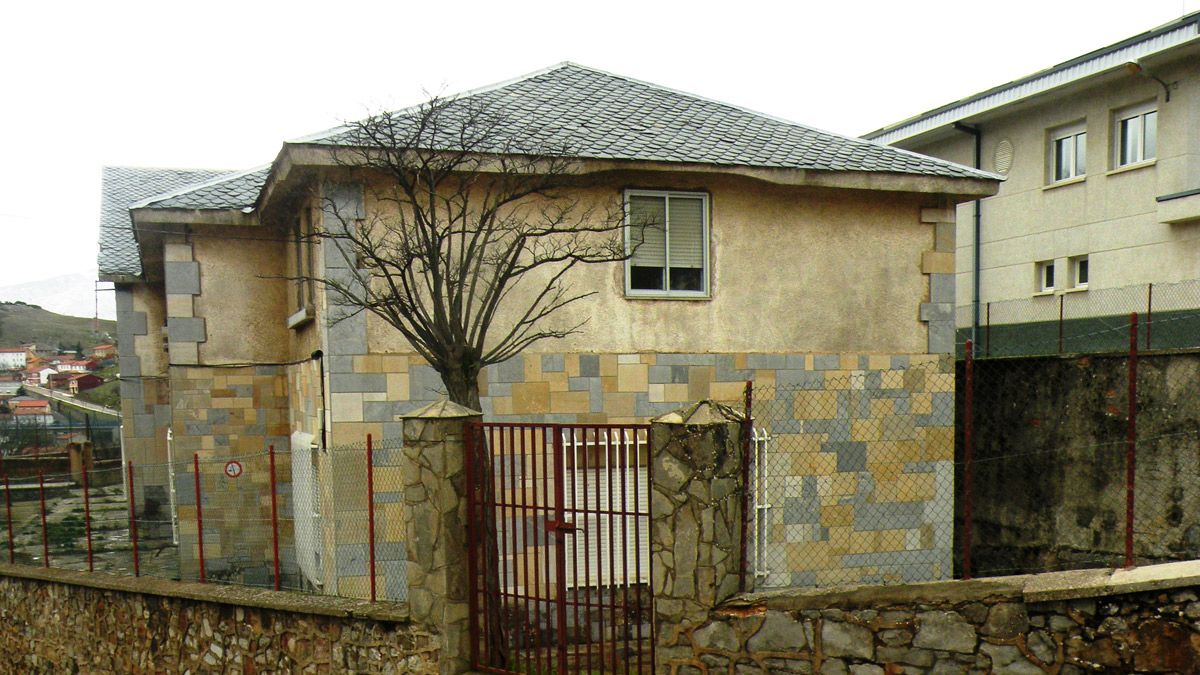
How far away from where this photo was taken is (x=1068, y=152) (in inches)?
645

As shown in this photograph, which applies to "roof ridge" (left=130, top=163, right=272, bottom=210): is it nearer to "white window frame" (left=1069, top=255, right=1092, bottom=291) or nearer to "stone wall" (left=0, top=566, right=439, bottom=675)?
"stone wall" (left=0, top=566, right=439, bottom=675)

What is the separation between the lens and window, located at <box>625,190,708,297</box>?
376 inches

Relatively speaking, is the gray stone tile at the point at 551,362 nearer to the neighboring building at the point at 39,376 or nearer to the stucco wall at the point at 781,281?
the stucco wall at the point at 781,281

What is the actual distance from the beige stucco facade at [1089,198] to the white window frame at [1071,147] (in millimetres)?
27

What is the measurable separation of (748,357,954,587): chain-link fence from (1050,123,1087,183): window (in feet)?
26.8

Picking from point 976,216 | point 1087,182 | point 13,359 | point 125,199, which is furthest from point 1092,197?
point 13,359

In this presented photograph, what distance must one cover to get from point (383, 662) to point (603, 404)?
3.49 metres

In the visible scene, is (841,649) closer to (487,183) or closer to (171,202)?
(487,183)

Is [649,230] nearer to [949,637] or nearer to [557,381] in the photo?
[557,381]

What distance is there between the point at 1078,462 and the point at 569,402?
595cm

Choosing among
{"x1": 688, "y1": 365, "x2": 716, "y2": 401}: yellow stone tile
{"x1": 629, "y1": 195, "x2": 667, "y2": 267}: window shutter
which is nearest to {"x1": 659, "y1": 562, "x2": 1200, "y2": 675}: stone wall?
{"x1": 688, "y1": 365, "x2": 716, "y2": 401}: yellow stone tile

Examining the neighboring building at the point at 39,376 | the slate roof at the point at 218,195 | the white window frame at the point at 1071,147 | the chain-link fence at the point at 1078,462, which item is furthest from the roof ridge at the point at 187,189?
the neighboring building at the point at 39,376

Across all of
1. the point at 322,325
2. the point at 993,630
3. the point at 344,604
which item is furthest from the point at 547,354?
the point at 993,630

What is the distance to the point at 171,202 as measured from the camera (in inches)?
431
